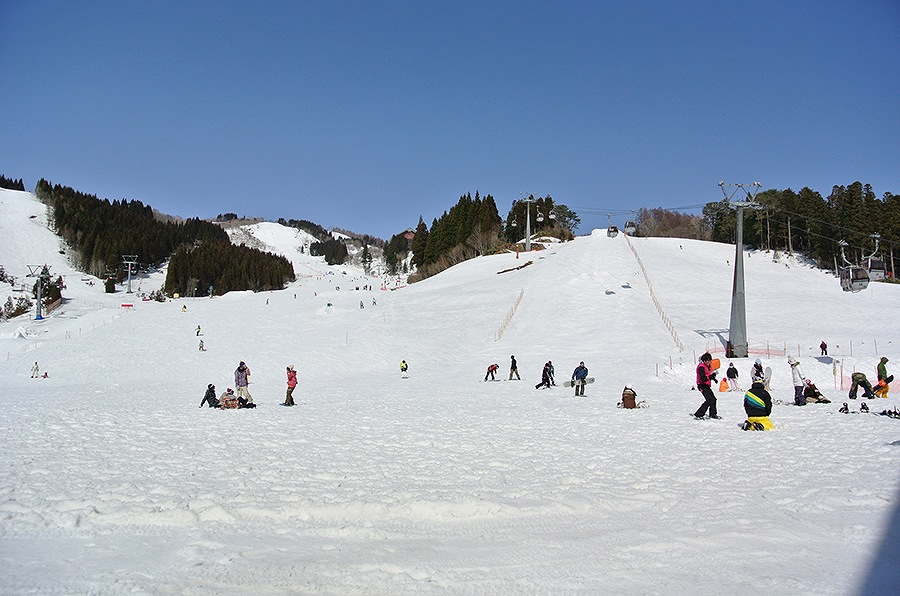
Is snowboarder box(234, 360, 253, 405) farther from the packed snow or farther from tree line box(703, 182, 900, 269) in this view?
tree line box(703, 182, 900, 269)

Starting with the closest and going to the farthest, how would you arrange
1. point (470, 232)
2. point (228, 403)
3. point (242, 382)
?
point (228, 403) → point (242, 382) → point (470, 232)

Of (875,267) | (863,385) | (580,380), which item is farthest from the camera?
(875,267)

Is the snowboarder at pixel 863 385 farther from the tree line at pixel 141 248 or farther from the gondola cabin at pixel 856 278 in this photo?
the tree line at pixel 141 248

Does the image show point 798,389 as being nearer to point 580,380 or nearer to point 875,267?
point 580,380

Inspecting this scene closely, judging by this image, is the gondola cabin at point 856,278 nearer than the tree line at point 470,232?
Yes

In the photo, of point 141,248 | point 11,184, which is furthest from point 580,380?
point 11,184

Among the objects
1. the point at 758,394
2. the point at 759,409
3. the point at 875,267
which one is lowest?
the point at 759,409

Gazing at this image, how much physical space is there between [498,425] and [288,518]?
723cm

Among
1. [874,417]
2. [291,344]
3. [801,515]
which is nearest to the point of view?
[801,515]

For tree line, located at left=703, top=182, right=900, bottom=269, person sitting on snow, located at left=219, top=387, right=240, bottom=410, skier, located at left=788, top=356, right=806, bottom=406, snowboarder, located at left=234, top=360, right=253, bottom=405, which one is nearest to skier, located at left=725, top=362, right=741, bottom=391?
skier, located at left=788, top=356, right=806, bottom=406

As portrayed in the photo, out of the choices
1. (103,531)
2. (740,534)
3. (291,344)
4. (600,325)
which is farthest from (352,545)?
(600,325)

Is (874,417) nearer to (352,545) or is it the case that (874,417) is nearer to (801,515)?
(801,515)

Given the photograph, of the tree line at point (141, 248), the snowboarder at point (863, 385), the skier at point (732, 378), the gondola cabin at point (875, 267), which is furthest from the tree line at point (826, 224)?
the tree line at point (141, 248)

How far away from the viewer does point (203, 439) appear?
11.1 metres
